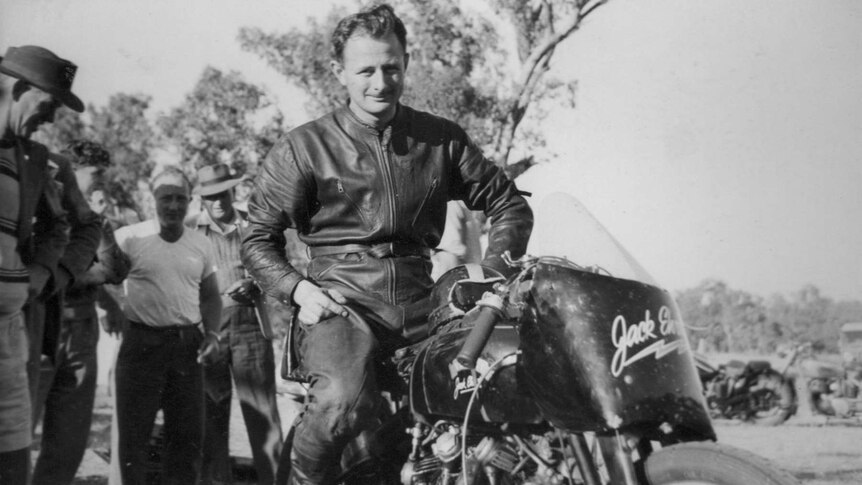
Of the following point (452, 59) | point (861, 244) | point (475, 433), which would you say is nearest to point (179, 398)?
point (475, 433)

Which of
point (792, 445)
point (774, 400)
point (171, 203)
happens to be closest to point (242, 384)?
point (171, 203)

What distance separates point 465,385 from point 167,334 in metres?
3.55

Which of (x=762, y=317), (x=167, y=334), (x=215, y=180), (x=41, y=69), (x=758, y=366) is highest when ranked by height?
(x=41, y=69)

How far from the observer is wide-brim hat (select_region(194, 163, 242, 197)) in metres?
7.28

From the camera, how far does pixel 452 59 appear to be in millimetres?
14766

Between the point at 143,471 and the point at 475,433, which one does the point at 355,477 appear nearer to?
the point at 475,433

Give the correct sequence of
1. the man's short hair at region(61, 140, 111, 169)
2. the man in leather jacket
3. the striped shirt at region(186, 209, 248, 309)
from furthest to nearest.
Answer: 1. the striped shirt at region(186, 209, 248, 309)
2. the man's short hair at region(61, 140, 111, 169)
3. the man in leather jacket

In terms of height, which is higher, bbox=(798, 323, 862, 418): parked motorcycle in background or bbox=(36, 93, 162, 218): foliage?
bbox=(36, 93, 162, 218): foliage

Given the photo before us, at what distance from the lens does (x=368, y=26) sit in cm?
350

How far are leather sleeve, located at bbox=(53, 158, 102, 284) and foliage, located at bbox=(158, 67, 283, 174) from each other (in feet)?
39.2

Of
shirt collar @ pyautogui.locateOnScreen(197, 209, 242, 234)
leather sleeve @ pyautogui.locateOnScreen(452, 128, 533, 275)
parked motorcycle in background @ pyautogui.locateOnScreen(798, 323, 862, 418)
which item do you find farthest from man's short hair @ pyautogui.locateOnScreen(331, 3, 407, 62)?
parked motorcycle in background @ pyautogui.locateOnScreen(798, 323, 862, 418)

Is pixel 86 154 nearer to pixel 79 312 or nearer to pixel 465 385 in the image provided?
pixel 79 312

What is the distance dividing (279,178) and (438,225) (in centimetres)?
63

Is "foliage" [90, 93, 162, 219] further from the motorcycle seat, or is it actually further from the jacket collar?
the jacket collar
